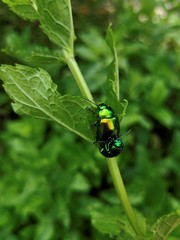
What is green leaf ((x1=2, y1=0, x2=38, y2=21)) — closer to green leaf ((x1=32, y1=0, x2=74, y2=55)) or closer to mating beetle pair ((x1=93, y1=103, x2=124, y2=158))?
green leaf ((x1=32, y1=0, x2=74, y2=55))

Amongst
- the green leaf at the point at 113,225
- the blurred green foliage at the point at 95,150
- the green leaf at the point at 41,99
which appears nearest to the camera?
the green leaf at the point at 41,99

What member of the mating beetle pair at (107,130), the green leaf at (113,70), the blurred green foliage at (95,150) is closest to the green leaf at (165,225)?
the mating beetle pair at (107,130)

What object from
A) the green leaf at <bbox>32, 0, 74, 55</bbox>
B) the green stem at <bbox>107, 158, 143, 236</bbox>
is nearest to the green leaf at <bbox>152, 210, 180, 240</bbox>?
the green stem at <bbox>107, 158, 143, 236</bbox>

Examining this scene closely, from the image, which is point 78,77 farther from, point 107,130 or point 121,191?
point 121,191

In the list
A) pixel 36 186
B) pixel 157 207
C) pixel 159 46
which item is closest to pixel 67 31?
pixel 157 207

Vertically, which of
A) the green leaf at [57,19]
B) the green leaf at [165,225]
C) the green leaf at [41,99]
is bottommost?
the green leaf at [165,225]

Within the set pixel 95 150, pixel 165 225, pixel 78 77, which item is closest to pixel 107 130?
pixel 78 77

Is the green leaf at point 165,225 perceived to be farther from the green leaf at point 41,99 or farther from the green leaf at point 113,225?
the green leaf at point 41,99
